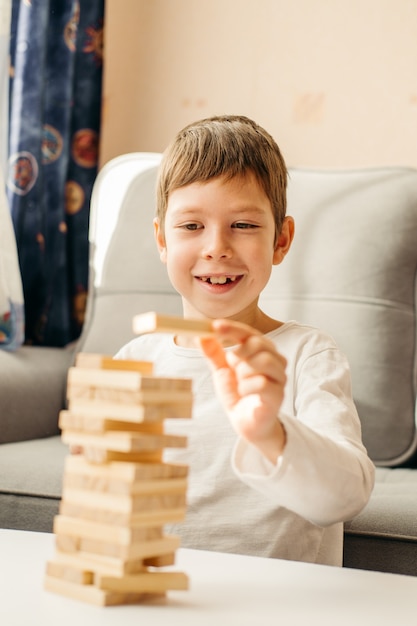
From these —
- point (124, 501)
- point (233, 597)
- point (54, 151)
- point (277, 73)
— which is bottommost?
point (233, 597)

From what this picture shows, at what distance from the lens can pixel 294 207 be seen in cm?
193

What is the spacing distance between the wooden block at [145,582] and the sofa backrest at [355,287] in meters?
1.09

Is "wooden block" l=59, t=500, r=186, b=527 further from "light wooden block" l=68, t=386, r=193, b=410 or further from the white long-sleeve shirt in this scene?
the white long-sleeve shirt

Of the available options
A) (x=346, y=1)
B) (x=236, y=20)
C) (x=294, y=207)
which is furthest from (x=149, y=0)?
(x=294, y=207)

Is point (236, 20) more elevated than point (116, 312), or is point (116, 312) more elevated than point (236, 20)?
point (236, 20)

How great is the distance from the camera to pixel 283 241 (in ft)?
4.41

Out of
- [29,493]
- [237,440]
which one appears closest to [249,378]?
[237,440]

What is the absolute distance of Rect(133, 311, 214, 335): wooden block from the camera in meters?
0.66

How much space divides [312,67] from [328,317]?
103 cm

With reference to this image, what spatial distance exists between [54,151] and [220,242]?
146cm

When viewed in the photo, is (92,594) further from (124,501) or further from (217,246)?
(217,246)

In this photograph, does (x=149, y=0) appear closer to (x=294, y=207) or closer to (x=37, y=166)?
(x=37, y=166)

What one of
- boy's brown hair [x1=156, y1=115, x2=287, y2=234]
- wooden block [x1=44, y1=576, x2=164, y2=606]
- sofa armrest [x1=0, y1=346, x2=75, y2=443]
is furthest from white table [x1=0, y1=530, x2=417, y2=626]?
sofa armrest [x1=0, y1=346, x2=75, y2=443]

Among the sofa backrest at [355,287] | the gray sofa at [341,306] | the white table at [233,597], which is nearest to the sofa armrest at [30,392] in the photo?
the gray sofa at [341,306]
